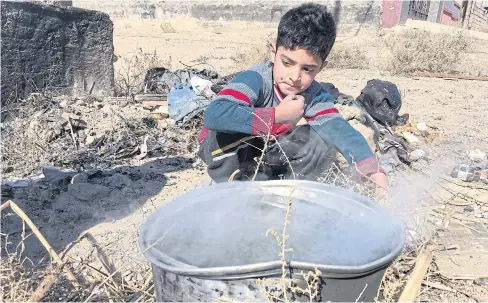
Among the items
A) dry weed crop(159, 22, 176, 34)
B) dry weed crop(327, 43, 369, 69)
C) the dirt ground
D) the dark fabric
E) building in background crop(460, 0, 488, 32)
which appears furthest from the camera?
building in background crop(460, 0, 488, 32)

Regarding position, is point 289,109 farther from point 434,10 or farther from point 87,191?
→ point 434,10

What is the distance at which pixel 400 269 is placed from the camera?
1659 mm

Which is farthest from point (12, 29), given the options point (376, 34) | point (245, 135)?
point (376, 34)

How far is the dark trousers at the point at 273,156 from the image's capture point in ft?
7.68

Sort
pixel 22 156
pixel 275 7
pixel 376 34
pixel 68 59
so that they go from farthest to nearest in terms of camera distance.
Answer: pixel 275 7, pixel 376 34, pixel 68 59, pixel 22 156

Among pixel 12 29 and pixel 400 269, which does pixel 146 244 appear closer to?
pixel 400 269

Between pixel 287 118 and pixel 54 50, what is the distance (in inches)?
150

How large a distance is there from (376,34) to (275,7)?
4.10 m

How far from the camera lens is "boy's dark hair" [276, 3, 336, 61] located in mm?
2025

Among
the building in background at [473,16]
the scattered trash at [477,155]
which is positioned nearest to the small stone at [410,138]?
the scattered trash at [477,155]

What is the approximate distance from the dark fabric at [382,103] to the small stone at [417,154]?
0.59 m

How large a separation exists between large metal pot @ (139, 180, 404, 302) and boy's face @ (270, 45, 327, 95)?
71 centimetres

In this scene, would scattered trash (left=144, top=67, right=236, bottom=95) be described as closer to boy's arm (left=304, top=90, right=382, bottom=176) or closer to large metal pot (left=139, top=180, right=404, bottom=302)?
boy's arm (left=304, top=90, right=382, bottom=176)

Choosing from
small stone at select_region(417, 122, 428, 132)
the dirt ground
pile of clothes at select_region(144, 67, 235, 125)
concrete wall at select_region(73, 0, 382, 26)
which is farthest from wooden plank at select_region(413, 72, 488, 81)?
concrete wall at select_region(73, 0, 382, 26)
